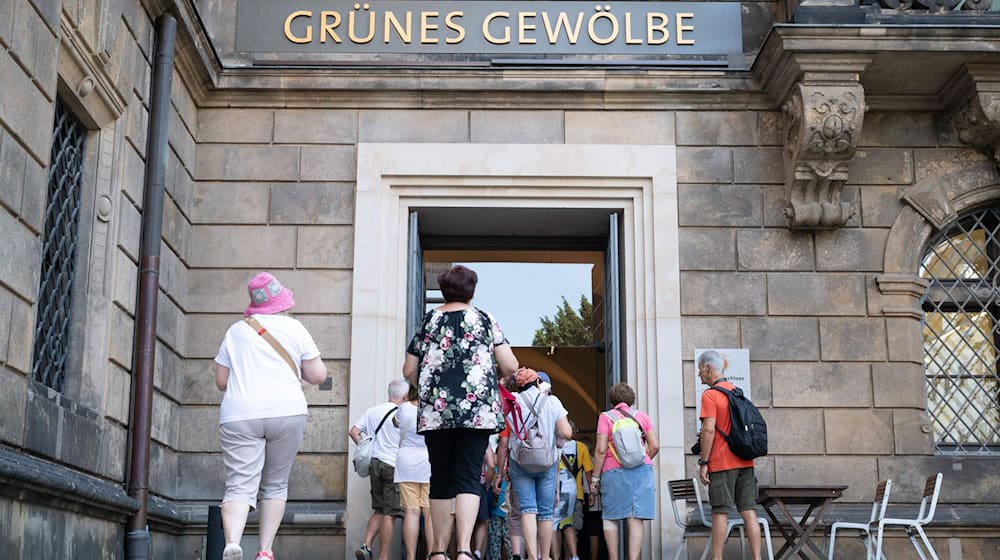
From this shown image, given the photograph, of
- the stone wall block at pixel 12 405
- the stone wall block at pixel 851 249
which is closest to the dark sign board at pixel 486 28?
the stone wall block at pixel 851 249

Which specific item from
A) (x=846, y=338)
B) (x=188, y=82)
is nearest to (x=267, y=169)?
(x=188, y=82)

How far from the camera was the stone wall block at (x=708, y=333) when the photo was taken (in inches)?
429

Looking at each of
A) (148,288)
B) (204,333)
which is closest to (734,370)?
(204,333)

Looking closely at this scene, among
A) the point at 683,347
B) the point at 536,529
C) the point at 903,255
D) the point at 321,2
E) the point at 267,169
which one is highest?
the point at 321,2

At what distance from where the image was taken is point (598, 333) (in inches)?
531

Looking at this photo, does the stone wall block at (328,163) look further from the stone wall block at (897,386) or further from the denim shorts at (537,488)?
the stone wall block at (897,386)

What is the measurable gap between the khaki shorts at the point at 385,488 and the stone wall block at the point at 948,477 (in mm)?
4141

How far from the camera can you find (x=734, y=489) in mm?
8914

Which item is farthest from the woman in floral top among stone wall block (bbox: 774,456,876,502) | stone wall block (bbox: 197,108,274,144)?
stone wall block (bbox: 197,108,274,144)

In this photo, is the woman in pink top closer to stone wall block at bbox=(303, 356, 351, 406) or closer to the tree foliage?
stone wall block at bbox=(303, 356, 351, 406)

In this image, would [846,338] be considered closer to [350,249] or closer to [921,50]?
[921,50]

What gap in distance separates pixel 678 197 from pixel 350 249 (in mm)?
2989

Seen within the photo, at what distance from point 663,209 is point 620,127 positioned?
34.4 inches

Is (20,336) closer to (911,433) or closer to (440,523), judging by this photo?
(440,523)
